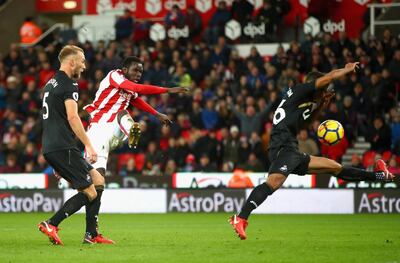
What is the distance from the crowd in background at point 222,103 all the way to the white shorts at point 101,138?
31.0 feet

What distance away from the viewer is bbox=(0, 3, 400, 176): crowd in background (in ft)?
71.2

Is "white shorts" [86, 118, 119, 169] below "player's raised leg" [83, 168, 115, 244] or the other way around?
the other way around

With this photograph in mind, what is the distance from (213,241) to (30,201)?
10.1 meters

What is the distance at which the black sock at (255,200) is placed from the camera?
38.2 feet

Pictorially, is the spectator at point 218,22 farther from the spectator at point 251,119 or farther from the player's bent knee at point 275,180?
the player's bent knee at point 275,180

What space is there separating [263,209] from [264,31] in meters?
7.52

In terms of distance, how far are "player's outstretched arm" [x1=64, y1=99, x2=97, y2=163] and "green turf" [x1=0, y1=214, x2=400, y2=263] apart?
109 centimetres

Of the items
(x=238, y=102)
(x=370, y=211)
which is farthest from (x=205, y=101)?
(x=370, y=211)

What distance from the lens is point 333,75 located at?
11.4 m

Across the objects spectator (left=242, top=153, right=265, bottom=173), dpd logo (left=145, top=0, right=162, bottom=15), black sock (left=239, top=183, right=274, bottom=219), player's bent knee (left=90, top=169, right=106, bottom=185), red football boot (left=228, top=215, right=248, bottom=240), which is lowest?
spectator (left=242, top=153, right=265, bottom=173)

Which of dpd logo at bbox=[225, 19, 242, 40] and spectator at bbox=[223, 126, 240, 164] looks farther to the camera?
dpd logo at bbox=[225, 19, 242, 40]

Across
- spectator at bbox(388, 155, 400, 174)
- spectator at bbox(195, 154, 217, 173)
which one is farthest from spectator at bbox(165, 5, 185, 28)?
spectator at bbox(388, 155, 400, 174)

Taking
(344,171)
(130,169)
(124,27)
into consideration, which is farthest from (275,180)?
(124,27)

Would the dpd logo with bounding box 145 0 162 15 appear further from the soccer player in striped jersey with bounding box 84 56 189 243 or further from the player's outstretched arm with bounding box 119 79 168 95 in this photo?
the player's outstretched arm with bounding box 119 79 168 95
